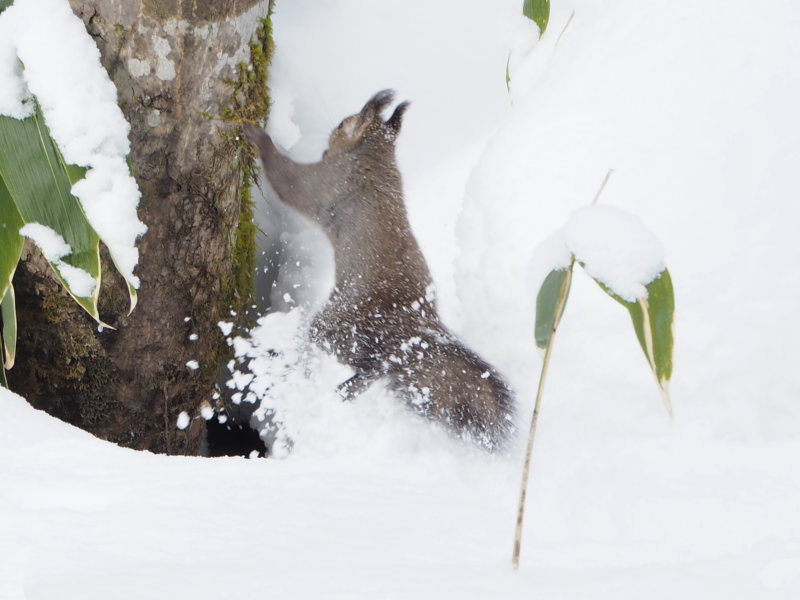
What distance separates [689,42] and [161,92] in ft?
3.87

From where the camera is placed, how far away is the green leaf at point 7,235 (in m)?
1.31

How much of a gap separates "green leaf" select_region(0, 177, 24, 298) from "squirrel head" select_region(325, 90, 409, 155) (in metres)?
0.89

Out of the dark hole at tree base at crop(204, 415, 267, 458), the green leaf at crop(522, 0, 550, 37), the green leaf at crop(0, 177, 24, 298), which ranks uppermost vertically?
the green leaf at crop(522, 0, 550, 37)

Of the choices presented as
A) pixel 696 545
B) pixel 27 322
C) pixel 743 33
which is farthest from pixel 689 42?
pixel 27 322

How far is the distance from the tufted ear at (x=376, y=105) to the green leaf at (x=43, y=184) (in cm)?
86

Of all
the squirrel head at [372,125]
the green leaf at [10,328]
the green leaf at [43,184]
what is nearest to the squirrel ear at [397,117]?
the squirrel head at [372,125]

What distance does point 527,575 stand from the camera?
834mm

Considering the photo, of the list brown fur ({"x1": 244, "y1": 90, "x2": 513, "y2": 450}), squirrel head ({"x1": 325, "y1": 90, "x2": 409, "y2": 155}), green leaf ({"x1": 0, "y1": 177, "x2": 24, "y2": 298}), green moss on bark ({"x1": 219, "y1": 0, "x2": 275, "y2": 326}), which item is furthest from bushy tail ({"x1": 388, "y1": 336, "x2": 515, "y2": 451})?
green leaf ({"x1": 0, "y1": 177, "x2": 24, "y2": 298})

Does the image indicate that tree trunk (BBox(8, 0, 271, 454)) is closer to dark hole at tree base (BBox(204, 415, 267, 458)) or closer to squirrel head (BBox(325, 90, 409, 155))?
dark hole at tree base (BBox(204, 415, 267, 458))

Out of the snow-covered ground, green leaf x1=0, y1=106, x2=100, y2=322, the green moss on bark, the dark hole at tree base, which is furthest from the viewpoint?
the dark hole at tree base

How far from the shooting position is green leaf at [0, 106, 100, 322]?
4.14 ft

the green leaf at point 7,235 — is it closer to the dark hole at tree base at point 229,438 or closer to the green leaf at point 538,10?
the dark hole at tree base at point 229,438

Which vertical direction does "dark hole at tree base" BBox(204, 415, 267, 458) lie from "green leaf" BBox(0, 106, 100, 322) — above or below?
below

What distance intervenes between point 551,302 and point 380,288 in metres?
0.97
